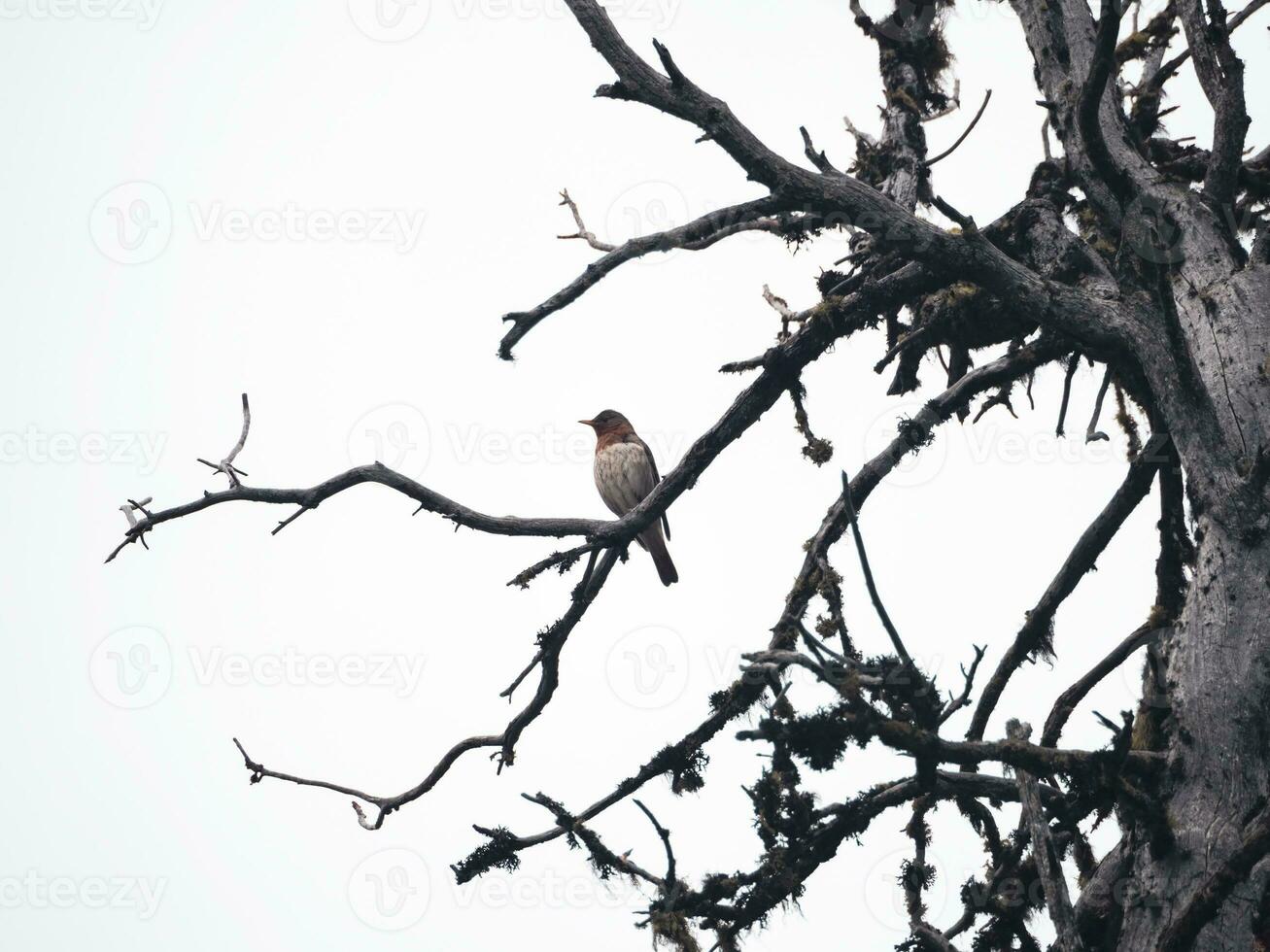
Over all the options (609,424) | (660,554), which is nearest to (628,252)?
(660,554)

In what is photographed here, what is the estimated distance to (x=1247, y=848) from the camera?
2811 millimetres

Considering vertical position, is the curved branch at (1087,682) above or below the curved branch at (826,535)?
below

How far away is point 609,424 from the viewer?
9.74m

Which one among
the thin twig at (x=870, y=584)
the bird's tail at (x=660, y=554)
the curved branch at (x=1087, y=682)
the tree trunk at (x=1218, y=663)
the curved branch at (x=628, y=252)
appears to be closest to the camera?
the thin twig at (x=870, y=584)

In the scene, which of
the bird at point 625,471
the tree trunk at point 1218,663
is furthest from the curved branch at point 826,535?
the bird at point 625,471

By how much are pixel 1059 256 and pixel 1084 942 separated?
2.63 metres

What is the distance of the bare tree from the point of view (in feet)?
11.0

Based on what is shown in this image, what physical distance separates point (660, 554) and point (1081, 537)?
14.7 ft

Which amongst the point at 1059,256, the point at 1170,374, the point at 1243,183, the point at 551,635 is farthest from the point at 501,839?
the point at 1243,183

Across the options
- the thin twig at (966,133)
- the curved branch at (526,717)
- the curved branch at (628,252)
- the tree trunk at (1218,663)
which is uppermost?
the thin twig at (966,133)

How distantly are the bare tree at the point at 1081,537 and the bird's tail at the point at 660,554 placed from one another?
3.53 meters

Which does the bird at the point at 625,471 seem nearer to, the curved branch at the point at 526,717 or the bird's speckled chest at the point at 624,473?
the bird's speckled chest at the point at 624,473

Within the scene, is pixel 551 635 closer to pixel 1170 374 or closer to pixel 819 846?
pixel 819 846

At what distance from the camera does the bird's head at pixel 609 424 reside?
965cm
